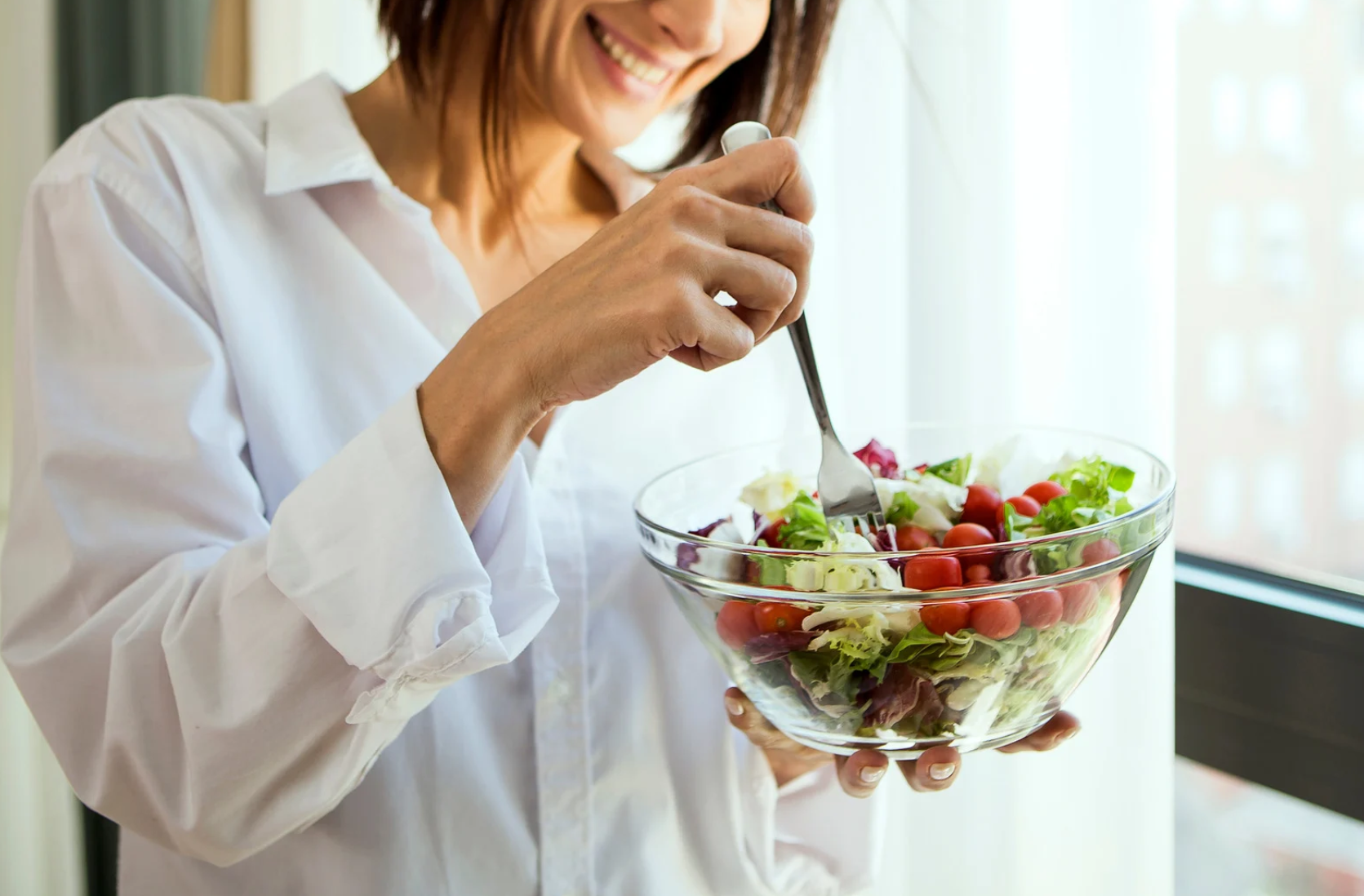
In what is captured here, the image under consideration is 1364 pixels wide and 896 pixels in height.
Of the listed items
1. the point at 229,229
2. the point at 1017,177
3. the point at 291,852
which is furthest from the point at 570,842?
the point at 1017,177

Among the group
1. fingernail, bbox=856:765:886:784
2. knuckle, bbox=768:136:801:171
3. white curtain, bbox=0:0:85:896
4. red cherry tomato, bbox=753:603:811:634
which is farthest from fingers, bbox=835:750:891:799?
white curtain, bbox=0:0:85:896

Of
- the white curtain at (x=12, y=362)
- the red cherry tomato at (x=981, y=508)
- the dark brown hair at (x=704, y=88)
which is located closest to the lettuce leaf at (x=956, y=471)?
the red cherry tomato at (x=981, y=508)

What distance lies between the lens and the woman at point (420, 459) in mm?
598

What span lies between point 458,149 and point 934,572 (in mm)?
593

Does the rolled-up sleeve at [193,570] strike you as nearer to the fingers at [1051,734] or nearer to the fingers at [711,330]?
the fingers at [711,330]

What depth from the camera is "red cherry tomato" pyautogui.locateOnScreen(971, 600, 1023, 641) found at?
568 millimetres

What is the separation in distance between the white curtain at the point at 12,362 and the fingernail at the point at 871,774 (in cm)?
136

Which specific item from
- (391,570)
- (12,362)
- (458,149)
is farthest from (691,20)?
(12,362)

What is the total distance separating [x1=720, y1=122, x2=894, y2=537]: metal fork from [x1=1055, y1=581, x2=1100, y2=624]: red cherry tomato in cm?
12

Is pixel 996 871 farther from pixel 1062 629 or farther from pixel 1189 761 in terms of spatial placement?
pixel 1062 629

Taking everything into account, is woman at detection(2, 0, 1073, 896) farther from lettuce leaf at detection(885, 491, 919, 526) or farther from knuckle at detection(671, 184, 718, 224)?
lettuce leaf at detection(885, 491, 919, 526)

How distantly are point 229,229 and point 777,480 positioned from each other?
438mm

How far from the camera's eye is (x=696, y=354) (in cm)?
61

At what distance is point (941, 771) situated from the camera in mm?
643
